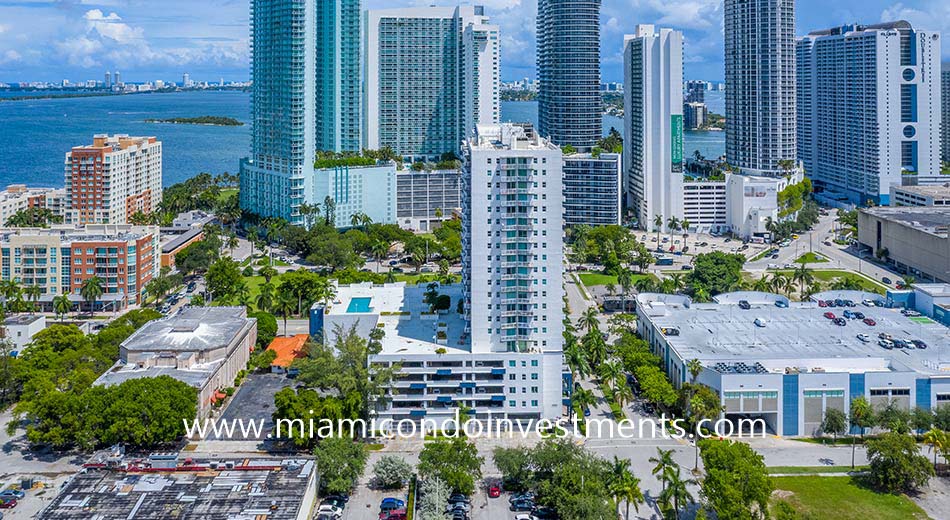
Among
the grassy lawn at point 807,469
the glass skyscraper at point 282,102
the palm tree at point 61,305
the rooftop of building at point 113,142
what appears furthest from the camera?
the glass skyscraper at point 282,102

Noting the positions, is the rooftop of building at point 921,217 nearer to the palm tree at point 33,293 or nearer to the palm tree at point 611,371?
the palm tree at point 611,371

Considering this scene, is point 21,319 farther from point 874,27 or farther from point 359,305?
point 874,27

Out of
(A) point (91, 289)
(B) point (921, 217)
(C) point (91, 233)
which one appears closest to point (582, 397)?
(A) point (91, 289)

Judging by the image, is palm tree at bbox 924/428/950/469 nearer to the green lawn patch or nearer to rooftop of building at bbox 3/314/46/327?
the green lawn patch

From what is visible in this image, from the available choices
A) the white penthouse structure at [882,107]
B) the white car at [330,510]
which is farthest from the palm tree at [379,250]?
the white penthouse structure at [882,107]

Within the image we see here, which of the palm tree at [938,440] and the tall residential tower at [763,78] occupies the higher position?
the tall residential tower at [763,78]

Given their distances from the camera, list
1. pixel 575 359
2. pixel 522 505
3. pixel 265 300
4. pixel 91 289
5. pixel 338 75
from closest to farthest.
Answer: pixel 522 505 < pixel 575 359 < pixel 265 300 < pixel 91 289 < pixel 338 75
